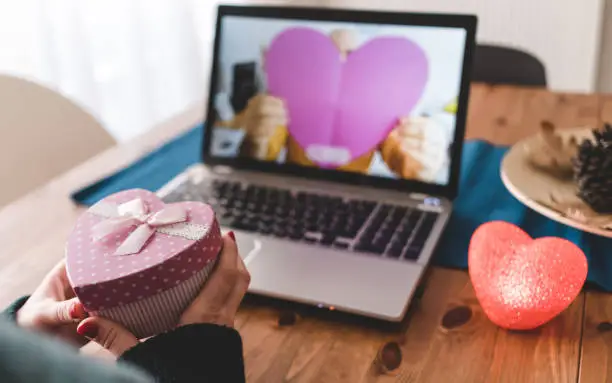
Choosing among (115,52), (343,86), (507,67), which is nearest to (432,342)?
(343,86)

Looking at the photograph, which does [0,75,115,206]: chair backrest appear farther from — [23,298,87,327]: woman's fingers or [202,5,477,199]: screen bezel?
[23,298,87,327]: woman's fingers

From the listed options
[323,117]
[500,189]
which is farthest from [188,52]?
[500,189]

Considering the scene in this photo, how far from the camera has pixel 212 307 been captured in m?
0.55

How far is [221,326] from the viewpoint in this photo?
54 centimetres

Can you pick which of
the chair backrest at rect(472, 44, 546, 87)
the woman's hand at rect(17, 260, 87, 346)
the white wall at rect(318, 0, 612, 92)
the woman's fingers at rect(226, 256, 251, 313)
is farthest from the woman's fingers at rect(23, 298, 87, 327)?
the white wall at rect(318, 0, 612, 92)

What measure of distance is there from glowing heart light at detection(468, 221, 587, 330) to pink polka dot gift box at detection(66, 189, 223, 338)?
265mm

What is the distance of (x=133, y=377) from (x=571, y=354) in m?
0.47

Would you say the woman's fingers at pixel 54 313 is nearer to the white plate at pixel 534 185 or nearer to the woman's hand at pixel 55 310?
the woman's hand at pixel 55 310

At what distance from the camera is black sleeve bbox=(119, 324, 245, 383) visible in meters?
0.49

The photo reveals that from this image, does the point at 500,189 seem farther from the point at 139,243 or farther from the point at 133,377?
the point at 133,377

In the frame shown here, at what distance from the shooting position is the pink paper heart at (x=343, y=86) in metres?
0.91

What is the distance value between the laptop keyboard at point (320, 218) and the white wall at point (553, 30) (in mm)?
1403

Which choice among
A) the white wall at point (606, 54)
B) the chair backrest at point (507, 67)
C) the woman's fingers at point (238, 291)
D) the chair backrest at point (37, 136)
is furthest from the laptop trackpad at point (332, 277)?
the white wall at point (606, 54)

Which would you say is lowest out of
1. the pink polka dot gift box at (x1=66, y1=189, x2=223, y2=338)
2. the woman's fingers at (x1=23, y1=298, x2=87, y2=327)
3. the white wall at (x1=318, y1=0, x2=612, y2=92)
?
the woman's fingers at (x1=23, y1=298, x2=87, y2=327)
